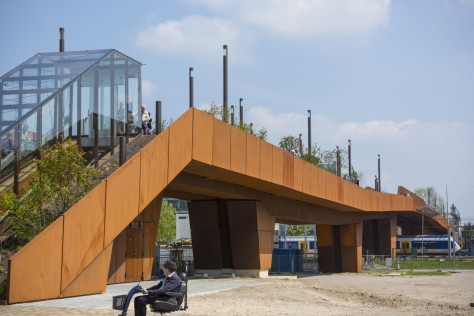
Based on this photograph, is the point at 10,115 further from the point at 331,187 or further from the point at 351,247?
the point at 351,247

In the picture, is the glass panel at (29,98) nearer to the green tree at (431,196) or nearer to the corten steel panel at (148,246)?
the corten steel panel at (148,246)

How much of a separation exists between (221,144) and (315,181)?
13.1m

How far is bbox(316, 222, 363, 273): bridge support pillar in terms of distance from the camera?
57625mm

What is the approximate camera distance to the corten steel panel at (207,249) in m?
37.9

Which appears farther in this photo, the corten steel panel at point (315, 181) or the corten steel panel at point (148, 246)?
the corten steel panel at point (315, 181)

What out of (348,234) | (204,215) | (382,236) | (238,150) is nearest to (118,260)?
(238,150)

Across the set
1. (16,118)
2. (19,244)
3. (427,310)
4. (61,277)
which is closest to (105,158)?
(16,118)

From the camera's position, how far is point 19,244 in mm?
20953

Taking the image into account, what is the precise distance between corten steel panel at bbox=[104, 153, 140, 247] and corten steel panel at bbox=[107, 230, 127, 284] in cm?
590

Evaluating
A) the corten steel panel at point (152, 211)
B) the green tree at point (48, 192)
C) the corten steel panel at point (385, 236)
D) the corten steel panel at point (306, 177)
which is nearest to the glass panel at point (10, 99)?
the green tree at point (48, 192)

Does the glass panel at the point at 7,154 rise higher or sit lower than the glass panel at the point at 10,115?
lower

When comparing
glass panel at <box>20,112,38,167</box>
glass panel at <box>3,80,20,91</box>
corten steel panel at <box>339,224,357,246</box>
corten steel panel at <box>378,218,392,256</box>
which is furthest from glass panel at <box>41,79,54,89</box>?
corten steel panel at <box>378,218,392,256</box>

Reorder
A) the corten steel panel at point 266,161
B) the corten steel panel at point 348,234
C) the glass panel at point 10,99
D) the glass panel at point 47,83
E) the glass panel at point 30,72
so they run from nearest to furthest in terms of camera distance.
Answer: the glass panel at point 10,99 < the glass panel at point 47,83 < the glass panel at point 30,72 < the corten steel panel at point 266,161 < the corten steel panel at point 348,234

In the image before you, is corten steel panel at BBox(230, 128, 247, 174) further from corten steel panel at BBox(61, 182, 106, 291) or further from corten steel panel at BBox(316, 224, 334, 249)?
corten steel panel at BBox(316, 224, 334, 249)
